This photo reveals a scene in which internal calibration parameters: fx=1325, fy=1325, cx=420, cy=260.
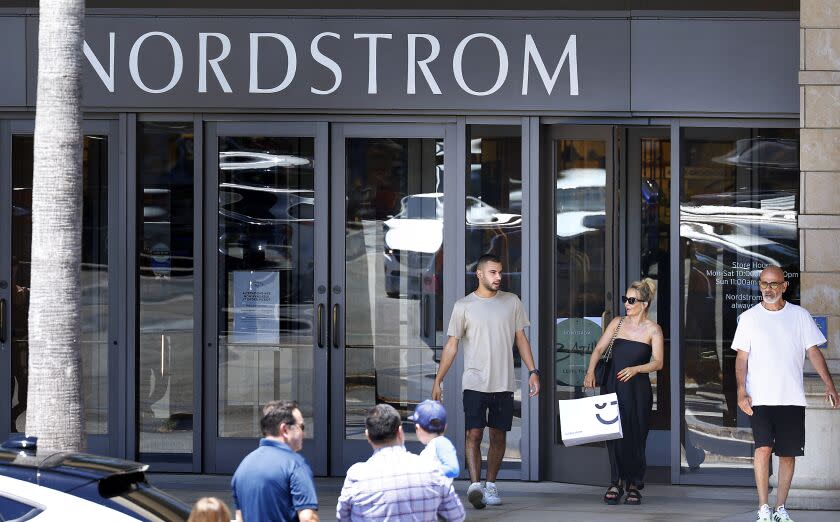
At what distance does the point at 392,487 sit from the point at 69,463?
139 cm

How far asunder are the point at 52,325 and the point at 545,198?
500 centimetres

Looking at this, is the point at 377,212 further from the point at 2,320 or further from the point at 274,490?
the point at 274,490

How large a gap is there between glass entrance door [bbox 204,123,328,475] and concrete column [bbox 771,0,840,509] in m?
3.94

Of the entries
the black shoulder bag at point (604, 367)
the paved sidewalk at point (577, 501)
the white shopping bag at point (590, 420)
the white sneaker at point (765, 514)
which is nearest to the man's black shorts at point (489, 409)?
the white shopping bag at point (590, 420)

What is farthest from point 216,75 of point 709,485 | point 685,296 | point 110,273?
point 709,485

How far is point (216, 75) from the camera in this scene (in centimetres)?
1109

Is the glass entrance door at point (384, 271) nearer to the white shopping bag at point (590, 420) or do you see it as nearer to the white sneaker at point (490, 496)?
the white sneaker at point (490, 496)

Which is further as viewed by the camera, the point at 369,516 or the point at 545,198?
the point at 545,198

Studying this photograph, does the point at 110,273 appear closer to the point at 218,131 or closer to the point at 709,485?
the point at 218,131

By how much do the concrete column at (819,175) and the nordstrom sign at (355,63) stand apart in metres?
1.47

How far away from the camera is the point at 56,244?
291 inches

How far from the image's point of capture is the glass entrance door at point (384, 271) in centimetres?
1130

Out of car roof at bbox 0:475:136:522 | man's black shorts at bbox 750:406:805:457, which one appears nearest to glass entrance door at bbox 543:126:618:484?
man's black shorts at bbox 750:406:805:457

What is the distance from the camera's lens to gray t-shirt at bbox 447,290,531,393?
1016 cm
